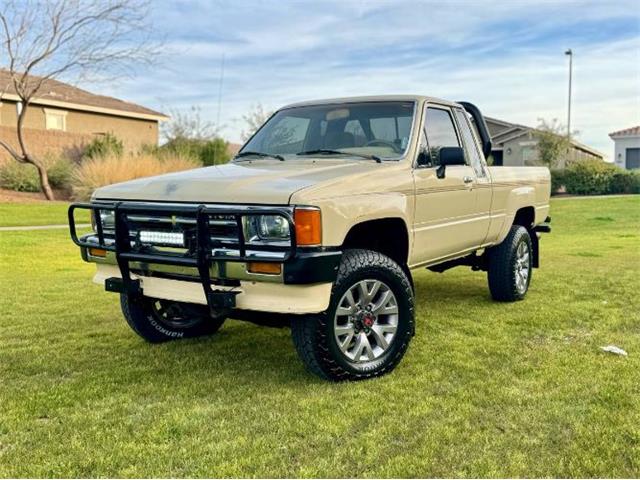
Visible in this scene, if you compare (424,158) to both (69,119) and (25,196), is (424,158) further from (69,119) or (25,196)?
(69,119)

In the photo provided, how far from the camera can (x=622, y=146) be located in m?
41.8

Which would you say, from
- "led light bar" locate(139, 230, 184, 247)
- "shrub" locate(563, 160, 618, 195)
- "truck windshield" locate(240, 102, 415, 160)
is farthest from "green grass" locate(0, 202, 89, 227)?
"shrub" locate(563, 160, 618, 195)

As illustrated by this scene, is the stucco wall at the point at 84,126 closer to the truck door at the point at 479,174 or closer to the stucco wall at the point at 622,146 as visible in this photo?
the truck door at the point at 479,174

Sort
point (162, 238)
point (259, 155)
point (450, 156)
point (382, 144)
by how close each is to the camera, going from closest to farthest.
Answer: point (162, 238), point (450, 156), point (382, 144), point (259, 155)

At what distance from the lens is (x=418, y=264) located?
5.17m

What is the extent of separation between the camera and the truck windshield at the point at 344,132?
518 cm

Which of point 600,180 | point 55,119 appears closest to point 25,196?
point 55,119

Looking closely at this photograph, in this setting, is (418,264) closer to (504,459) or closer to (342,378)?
(342,378)

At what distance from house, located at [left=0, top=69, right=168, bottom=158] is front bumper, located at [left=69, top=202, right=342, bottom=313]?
71.8 ft

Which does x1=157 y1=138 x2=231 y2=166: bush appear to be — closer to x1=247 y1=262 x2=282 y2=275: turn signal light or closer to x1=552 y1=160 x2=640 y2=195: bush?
x1=552 y1=160 x2=640 y2=195: bush

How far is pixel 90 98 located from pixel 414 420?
32.3 m

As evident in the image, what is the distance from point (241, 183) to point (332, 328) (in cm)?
111

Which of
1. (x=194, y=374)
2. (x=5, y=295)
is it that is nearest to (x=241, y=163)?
(x=194, y=374)

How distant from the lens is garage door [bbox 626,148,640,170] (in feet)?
136
